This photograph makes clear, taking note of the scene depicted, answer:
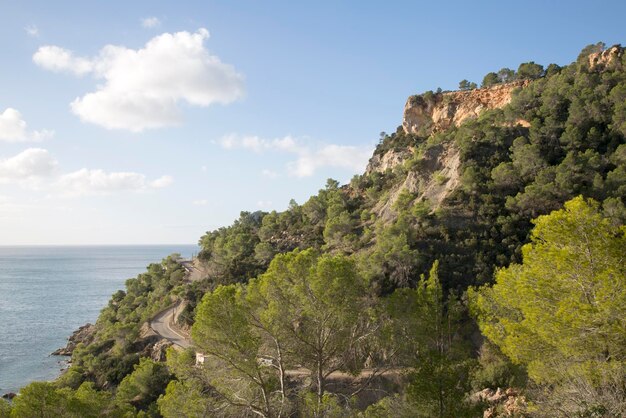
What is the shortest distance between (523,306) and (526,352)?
1.34 metres

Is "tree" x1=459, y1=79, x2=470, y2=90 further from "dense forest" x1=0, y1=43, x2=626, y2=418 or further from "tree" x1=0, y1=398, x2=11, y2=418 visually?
"tree" x1=0, y1=398, x2=11, y2=418

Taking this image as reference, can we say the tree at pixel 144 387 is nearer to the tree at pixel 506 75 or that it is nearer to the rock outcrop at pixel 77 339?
the rock outcrop at pixel 77 339

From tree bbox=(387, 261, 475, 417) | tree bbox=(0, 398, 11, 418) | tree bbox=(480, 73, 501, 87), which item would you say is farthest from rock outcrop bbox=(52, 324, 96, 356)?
tree bbox=(480, 73, 501, 87)

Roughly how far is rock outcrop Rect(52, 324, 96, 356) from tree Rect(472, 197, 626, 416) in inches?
1777

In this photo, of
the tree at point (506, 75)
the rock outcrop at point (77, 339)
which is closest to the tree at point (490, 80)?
the tree at point (506, 75)

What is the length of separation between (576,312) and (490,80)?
59.0 metres

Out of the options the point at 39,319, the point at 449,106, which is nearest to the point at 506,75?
the point at 449,106

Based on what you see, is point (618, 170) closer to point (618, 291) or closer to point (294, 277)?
point (618, 291)

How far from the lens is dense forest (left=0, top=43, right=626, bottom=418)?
10.7 m

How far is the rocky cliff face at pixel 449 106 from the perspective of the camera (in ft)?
180

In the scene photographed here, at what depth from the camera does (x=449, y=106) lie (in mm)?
59188

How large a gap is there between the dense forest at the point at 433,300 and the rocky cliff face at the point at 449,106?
6.93m

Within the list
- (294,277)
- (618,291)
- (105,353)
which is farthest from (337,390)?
(105,353)

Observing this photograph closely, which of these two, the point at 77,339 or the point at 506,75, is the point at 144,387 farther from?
the point at 506,75
